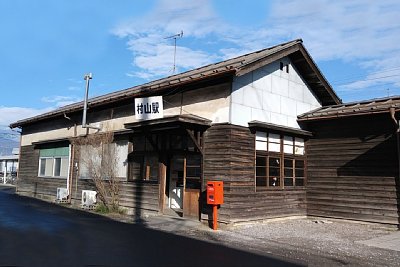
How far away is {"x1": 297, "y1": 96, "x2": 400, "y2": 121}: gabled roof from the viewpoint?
1265cm

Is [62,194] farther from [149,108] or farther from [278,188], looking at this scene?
[278,188]

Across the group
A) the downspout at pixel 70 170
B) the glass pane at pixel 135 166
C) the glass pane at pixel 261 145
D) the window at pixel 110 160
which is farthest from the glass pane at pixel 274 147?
the downspout at pixel 70 170

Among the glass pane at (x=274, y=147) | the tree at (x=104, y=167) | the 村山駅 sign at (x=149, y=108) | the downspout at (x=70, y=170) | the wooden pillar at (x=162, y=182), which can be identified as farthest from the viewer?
the downspout at (x=70, y=170)

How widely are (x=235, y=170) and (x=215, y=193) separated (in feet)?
3.61

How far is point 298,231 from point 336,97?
738 centimetres

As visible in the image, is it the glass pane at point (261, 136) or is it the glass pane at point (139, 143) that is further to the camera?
the glass pane at point (139, 143)

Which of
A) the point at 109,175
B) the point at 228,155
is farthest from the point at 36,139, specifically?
the point at 228,155

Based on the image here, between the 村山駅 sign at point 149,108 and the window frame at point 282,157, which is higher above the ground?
the 村山駅 sign at point 149,108

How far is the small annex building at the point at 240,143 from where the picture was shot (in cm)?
1193

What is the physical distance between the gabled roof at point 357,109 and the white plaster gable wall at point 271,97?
61 cm

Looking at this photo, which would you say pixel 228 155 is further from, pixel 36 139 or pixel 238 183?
pixel 36 139

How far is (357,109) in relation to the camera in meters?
13.4

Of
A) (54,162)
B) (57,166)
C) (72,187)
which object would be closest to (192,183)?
(72,187)

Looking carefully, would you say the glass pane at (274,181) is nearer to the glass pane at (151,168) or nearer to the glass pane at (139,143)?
the glass pane at (151,168)
